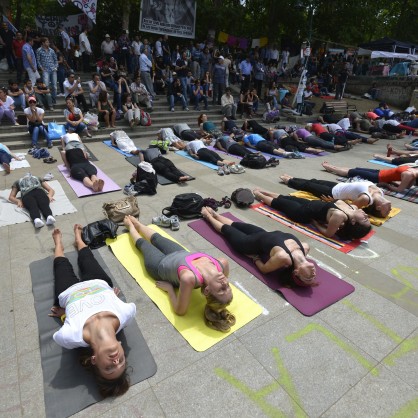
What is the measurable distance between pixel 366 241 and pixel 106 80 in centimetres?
1196

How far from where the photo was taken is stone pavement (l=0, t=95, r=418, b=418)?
2.53 meters

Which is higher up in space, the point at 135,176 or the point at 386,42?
the point at 386,42

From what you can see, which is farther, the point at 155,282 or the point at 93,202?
the point at 93,202

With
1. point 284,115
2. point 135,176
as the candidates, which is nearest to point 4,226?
point 135,176

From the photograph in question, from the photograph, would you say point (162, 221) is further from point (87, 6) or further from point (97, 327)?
point (87, 6)

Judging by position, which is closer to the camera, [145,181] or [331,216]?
[331,216]

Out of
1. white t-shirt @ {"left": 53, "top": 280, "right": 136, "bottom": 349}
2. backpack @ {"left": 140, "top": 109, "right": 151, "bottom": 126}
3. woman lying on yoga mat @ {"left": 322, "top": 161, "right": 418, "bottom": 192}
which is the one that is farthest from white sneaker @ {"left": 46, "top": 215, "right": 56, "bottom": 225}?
backpack @ {"left": 140, "top": 109, "right": 151, "bottom": 126}

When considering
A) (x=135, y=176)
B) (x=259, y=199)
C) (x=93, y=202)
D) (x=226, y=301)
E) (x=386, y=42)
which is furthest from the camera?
(x=386, y=42)

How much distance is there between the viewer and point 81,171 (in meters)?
6.90

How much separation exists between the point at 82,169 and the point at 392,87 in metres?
22.6

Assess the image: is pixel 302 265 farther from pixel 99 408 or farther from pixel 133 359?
pixel 99 408

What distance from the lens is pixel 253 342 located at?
3117mm

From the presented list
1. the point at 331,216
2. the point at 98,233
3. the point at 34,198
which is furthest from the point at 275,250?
the point at 34,198

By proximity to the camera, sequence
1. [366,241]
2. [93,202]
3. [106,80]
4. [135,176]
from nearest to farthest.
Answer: [366,241] → [93,202] → [135,176] → [106,80]
